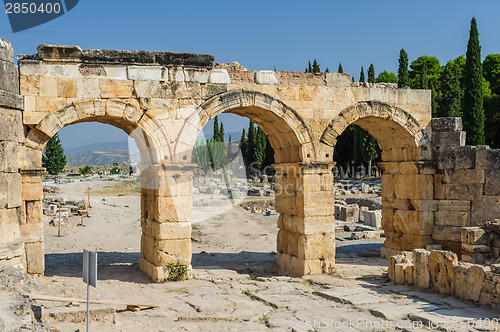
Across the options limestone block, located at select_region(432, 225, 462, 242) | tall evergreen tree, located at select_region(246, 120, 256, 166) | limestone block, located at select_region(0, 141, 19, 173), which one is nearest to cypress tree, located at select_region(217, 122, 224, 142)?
tall evergreen tree, located at select_region(246, 120, 256, 166)

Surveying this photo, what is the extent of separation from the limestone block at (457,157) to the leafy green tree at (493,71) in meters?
27.8

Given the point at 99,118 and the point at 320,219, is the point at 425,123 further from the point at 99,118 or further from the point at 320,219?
the point at 99,118

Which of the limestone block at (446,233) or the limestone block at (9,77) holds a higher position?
the limestone block at (9,77)

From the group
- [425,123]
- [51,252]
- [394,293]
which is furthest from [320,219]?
[51,252]

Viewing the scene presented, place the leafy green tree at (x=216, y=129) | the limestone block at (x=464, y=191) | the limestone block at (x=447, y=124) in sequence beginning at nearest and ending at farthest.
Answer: the limestone block at (x=464, y=191)
the limestone block at (x=447, y=124)
the leafy green tree at (x=216, y=129)

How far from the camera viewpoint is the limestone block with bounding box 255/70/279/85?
9.95 metres

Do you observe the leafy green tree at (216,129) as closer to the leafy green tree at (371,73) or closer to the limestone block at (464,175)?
the leafy green tree at (371,73)

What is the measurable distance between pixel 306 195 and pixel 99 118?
179 inches

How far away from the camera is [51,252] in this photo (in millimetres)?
12562

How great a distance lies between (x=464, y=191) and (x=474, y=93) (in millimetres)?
18793

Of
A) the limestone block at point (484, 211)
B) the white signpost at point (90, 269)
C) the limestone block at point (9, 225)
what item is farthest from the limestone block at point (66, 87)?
the limestone block at point (484, 211)

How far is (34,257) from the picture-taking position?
336 inches

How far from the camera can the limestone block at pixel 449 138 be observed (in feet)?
36.0

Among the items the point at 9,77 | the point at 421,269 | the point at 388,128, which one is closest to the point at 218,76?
the point at 9,77
